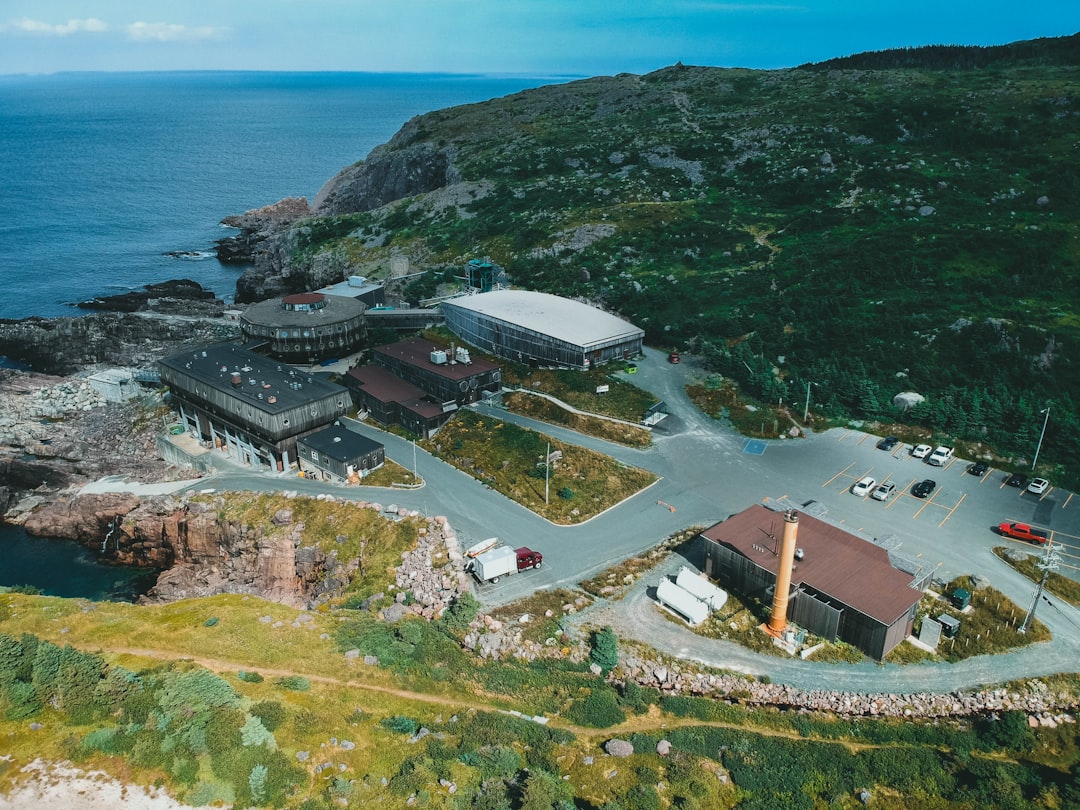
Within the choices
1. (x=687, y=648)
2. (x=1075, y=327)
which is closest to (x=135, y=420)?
(x=687, y=648)

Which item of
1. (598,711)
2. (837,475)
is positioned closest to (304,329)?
(837,475)

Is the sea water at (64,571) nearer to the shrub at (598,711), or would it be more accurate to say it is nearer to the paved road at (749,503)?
the paved road at (749,503)

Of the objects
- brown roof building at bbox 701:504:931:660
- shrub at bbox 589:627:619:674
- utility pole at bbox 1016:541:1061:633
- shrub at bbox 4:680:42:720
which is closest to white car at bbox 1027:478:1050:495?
utility pole at bbox 1016:541:1061:633

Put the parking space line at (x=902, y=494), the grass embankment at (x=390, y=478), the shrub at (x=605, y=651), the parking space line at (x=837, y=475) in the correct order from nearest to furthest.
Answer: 1. the shrub at (x=605, y=651)
2. the parking space line at (x=902, y=494)
3. the parking space line at (x=837, y=475)
4. the grass embankment at (x=390, y=478)

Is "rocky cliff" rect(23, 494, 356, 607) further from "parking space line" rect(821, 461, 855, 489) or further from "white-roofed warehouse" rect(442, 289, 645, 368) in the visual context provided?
"parking space line" rect(821, 461, 855, 489)

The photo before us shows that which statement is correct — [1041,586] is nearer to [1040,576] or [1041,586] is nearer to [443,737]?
[1040,576]

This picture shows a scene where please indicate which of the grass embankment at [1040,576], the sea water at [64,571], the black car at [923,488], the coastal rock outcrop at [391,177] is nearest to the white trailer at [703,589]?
the grass embankment at [1040,576]
